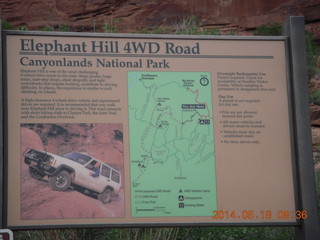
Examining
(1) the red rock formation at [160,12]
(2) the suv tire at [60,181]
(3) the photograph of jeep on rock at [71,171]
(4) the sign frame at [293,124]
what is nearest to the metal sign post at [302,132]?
(4) the sign frame at [293,124]

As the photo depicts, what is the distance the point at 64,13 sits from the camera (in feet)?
66.1

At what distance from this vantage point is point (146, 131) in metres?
5.60

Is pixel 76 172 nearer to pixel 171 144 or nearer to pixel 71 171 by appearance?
pixel 71 171

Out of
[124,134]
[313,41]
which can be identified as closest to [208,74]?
[124,134]

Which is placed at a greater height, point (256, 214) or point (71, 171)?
point (71, 171)

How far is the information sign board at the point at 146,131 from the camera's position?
5.34 meters

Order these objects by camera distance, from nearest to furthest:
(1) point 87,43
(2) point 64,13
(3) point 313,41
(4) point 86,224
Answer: (4) point 86,224, (1) point 87,43, (3) point 313,41, (2) point 64,13

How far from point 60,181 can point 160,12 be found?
15.0 metres

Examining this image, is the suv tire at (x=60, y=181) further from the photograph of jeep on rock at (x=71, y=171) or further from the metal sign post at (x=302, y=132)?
the metal sign post at (x=302, y=132)

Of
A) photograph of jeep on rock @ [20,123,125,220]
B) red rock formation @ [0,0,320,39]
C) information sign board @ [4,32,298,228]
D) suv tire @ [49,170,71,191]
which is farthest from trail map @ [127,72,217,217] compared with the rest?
red rock formation @ [0,0,320,39]

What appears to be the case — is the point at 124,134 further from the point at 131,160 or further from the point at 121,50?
the point at 121,50

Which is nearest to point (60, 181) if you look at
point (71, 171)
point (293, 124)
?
point (71, 171)

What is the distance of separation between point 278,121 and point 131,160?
154 centimetres

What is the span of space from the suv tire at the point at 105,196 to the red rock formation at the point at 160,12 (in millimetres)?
14636
